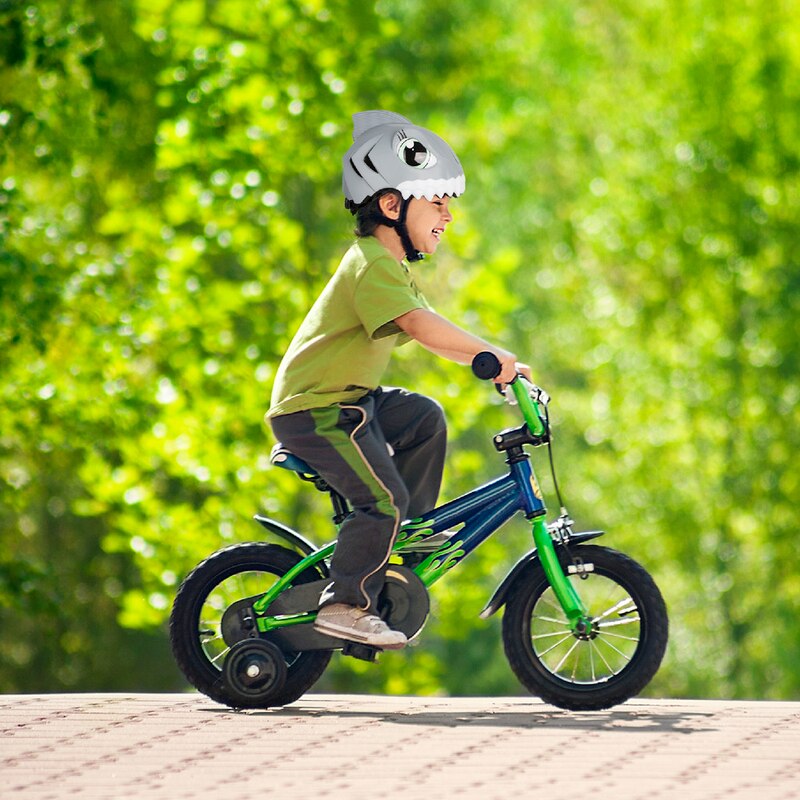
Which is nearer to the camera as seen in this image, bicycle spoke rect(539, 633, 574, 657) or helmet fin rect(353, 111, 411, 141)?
bicycle spoke rect(539, 633, 574, 657)

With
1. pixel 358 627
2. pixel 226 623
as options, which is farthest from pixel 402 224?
pixel 226 623

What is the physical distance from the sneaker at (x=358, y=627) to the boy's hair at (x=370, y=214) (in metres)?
1.34

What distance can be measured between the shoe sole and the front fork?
1.84ft

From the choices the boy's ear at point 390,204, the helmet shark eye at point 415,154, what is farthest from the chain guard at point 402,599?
the helmet shark eye at point 415,154

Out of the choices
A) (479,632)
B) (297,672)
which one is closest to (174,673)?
(479,632)

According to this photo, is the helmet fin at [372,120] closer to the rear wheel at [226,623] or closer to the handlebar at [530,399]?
the handlebar at [530,399]

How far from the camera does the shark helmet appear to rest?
5.92 meters

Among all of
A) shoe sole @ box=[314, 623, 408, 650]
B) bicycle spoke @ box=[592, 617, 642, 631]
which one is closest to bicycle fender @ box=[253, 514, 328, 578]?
shoe sole @ box=[314, 623, 408, 650]

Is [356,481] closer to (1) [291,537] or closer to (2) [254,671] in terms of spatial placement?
(1) [291,537]

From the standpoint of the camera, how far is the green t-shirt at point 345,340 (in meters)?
5.71

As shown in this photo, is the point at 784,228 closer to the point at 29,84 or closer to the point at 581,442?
the point at 581,442

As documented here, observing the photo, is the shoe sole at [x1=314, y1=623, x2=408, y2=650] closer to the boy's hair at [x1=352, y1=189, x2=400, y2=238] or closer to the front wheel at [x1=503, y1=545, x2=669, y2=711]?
the front wheel at [x1=503, y1=545, x2=669, y2=711]

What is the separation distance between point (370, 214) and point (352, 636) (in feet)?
4.93

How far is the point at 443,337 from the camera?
221 inches
